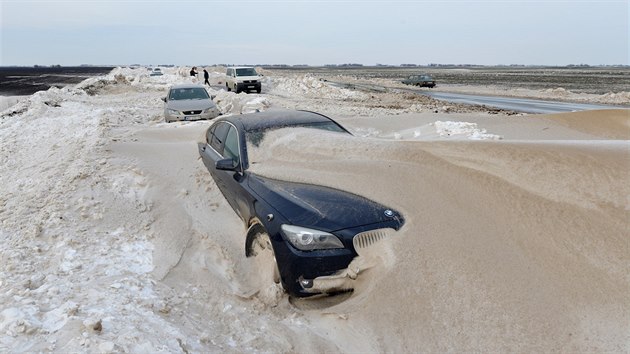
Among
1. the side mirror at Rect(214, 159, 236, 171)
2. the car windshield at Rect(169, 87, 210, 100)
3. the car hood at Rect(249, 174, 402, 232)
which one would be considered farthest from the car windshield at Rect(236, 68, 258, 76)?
the car hood at Rect(249, 174, 402, 232)

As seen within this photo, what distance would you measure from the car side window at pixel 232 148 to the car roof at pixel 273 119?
160 millimetres

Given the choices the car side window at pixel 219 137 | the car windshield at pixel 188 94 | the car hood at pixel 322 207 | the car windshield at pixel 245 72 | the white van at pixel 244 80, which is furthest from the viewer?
the car windshield at pixel 245 72

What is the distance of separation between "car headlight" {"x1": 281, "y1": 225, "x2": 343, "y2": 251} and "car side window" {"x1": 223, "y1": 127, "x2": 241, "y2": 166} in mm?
1657

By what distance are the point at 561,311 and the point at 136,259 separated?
3835mm

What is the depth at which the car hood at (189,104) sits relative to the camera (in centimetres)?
1329

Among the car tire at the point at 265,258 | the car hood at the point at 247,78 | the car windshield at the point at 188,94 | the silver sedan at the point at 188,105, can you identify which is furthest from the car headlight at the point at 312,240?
the car hood at the point at 247,78

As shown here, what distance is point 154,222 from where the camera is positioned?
522 centimetres

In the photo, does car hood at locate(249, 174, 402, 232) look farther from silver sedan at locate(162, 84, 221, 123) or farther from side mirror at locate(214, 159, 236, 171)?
silver sedan at locate(162, 84, 221, 123)

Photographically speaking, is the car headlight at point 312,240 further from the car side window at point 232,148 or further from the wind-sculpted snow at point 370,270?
the car side window at point 232,148

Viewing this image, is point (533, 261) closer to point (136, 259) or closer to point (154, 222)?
point (136, 259)

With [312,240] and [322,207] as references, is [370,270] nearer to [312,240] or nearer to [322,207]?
[312,240]

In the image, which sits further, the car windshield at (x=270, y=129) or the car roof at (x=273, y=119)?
the car roof at (x=273, y=119)

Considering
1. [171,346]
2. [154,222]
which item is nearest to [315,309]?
[171,346]

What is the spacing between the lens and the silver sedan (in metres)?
13.1
